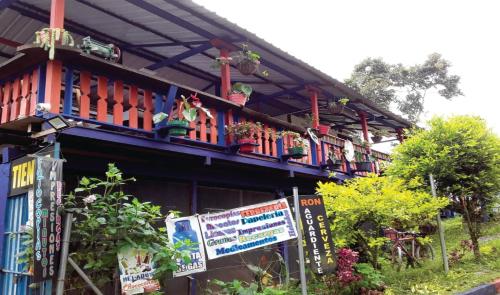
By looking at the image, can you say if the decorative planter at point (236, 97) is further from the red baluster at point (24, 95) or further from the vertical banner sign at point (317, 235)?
the red baluster at point (24, 95)

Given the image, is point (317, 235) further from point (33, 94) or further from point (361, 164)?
point (361, 164)

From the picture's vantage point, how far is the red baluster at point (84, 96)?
15.8 feet

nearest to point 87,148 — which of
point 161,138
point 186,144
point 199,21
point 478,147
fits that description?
point 161,138

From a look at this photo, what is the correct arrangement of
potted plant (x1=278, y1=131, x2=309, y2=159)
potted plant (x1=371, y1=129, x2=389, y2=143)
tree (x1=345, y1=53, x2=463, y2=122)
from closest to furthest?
potted plant (x1=278, y1=131, x2=309, y2=159), potted plant (x1=371, y1=129, x2=389, y2=143), tree (x1=345, y1=53, x2=463, y2=122)

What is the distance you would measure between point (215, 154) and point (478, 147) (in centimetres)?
577

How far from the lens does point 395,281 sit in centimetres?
684

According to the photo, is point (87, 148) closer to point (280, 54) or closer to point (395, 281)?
point (280, 54)

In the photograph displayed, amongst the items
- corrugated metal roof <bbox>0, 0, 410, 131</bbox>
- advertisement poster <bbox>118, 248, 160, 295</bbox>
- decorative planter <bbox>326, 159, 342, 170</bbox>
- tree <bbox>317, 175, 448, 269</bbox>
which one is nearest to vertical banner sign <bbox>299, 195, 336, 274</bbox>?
tree <bbox>317, 175, 448, 269</bbox>

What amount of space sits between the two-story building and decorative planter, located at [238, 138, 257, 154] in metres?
0.10

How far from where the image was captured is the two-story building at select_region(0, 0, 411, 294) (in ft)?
15.1

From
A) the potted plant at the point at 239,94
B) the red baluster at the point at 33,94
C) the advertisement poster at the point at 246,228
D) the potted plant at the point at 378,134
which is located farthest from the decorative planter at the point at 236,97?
the potted plant at the point at 378,134

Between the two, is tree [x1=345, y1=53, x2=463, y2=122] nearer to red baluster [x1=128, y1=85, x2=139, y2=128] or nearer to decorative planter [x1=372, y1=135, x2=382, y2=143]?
decorative planter [x1=372, y1=135, x2=382, y2=143]

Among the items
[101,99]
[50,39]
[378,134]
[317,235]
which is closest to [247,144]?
[317,235]

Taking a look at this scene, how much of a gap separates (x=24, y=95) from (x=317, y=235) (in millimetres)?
4098
